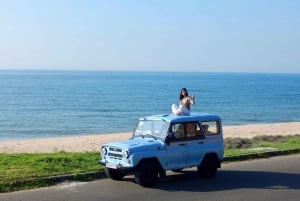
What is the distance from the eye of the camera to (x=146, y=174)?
36.8 ft

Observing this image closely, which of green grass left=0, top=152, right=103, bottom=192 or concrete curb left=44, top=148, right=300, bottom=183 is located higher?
green grass left=0, top=152, right=103, bottom=192

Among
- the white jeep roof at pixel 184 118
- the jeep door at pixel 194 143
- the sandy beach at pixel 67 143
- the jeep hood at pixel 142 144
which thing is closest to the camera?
the jeep hood at pixel 142 144

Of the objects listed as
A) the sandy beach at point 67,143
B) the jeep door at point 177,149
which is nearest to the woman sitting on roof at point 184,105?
the jeep door at point 177,149

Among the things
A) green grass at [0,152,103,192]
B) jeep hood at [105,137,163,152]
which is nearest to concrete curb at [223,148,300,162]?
green grass at [0,152,103,192]

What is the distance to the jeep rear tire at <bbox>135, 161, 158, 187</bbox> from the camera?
11156mm

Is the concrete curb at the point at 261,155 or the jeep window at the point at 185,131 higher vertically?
the jeep window at the point at 185,131

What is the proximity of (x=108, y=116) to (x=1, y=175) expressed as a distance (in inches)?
1605

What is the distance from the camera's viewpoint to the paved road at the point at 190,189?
10.3m

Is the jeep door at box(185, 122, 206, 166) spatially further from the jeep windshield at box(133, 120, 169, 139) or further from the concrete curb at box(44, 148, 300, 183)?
the concrete curb at box(44, 148, 300, 183)

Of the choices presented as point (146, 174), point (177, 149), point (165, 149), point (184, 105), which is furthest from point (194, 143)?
point (146, 174)

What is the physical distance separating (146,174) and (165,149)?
0.80 meters

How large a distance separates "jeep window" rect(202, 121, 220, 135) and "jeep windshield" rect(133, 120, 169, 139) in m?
1.20

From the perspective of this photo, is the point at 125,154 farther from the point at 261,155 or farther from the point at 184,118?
the point at 261,155

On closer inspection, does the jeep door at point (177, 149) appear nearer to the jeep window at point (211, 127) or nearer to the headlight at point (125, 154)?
the jeep window at point (211, 127)
